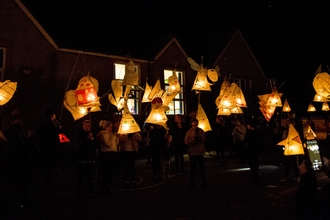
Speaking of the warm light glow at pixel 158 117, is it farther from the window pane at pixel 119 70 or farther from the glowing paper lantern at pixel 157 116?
the window pane at pixel 119 70

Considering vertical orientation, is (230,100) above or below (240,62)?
below

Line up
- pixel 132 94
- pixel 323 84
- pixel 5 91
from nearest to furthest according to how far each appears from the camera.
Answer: pixel 5 91, pixel 323 84, pixel 132 94

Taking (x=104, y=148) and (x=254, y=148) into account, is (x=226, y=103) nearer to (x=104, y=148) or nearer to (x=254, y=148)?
(x=254, y=148)

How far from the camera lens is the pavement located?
20.5 feet

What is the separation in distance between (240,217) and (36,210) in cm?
426

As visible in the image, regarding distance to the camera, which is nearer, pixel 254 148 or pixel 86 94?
pixel 86 94

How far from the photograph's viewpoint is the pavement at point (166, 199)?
6246 mm

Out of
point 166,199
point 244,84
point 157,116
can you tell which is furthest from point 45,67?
point 244,84

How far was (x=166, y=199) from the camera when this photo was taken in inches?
293

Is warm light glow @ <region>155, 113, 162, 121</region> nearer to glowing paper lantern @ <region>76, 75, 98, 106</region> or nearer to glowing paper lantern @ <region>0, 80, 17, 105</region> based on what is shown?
glowing paper lantern @ <region>76, 75, 98, 106</region>

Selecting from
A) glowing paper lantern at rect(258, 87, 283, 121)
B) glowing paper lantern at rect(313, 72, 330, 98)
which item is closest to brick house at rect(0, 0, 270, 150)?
glowing paper lantern at rect(258, 87, 283, 121)

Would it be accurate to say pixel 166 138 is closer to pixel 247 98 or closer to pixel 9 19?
pixel 9 19

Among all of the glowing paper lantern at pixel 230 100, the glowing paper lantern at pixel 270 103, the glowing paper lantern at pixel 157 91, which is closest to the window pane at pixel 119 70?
the glowing paper lantern at pixel 157 91

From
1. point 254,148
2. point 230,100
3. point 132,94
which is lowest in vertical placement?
point 254,148
